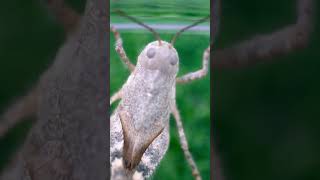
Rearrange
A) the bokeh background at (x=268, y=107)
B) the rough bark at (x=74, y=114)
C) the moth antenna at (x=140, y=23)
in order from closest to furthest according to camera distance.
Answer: the moth antenna at (x=140, y=23), the rough bark at (x=74, y=114), the bokeh background at (x=268, y=107)

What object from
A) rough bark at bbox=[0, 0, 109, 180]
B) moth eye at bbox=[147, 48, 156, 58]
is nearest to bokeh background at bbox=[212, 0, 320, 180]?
moth eye at bbox=[147, 48, 156, 58]

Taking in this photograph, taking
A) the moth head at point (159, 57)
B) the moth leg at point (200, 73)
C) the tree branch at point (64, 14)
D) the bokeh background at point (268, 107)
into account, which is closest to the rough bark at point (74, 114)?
the tree branch at point (64, 14)

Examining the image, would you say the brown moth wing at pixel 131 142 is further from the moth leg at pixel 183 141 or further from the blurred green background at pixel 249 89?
the blurred green background at pixel 249 89

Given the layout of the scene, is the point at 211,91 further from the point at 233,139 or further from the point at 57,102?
the point at 57,102

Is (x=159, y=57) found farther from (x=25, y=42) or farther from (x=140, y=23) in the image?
(x=25, y=42)

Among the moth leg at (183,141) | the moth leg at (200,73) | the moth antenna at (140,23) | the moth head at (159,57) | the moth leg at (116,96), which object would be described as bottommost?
the moth leg at (183,141)

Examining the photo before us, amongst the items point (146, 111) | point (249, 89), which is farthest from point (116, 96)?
point (249, 89)

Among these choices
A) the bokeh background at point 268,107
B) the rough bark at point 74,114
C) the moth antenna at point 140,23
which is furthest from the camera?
the bokeh background at point 268,107

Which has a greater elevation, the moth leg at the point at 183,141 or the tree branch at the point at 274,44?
the tree branch at the point at 274,44
